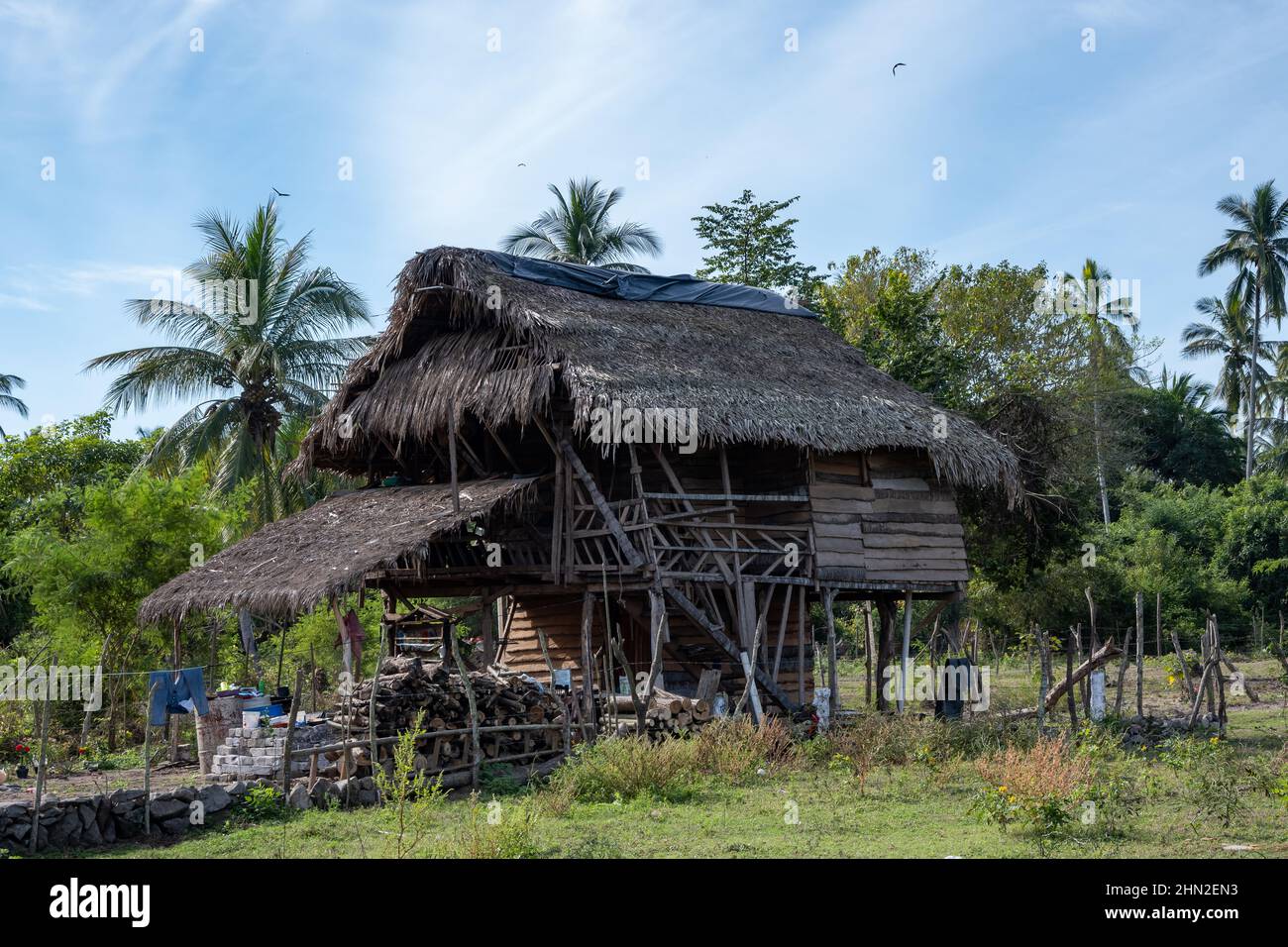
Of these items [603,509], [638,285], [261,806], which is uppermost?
[638,285]

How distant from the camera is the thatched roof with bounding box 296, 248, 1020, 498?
1623 centimetres

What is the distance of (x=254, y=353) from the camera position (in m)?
24.4

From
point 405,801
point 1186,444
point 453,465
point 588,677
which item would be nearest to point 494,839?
point 405,801

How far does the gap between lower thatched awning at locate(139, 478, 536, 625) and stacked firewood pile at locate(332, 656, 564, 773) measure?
4.31 feet

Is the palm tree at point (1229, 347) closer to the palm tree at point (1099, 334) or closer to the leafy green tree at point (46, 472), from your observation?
the palm tree at point (1099, 334)

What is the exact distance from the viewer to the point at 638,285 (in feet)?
68.9

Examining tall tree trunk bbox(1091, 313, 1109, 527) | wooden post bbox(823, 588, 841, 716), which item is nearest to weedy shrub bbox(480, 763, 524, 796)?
wooden post bbox(823, 588, 841, 716)

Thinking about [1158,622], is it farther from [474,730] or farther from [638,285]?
[474,730]

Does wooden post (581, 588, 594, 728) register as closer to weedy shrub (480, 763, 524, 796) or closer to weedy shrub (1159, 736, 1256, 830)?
weedy shrub (480, 763, 524, 796)

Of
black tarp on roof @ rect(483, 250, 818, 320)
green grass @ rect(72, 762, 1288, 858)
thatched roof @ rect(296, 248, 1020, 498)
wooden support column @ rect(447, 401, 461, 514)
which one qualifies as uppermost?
black tarp on roof @ rect(483, 250, 818, 320)

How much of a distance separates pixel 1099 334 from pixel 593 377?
76.2ft

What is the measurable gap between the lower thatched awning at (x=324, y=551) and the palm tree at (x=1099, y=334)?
1845 centimetres

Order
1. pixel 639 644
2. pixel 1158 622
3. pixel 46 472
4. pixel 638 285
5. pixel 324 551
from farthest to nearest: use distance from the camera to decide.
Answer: pixel 46 472
pixel 638 285
pixel 639 644
pixel 1158 622
pixel 324 551

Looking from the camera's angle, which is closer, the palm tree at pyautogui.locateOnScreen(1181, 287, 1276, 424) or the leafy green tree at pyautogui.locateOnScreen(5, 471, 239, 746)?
the leafy green tree at pyautogui.locateOnScreen(5, 471, 239, 746)
